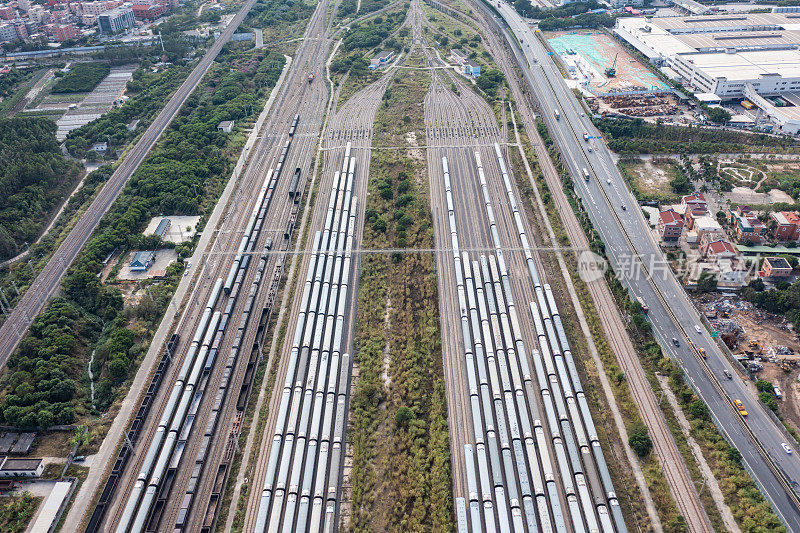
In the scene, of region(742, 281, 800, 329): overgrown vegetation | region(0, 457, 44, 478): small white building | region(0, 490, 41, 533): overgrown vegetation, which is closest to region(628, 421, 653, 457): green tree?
region(742, 281, 800, 329): overgrown vegetation

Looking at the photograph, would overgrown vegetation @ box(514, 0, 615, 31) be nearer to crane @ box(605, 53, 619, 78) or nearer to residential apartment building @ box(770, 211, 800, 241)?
crane @ box(605, 53, 619, 78)

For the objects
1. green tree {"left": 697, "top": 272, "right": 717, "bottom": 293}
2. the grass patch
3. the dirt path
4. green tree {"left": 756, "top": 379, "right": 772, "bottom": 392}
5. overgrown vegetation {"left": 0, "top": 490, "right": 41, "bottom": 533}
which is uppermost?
the grass patch

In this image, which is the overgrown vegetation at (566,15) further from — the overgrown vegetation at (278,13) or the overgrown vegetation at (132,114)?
the overgrown vegetation at (132,114)

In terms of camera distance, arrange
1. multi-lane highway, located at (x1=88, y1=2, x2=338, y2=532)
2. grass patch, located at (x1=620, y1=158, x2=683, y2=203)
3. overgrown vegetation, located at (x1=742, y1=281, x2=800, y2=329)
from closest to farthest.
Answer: multi-lane highway, located at (x1=88, y1=2, x2=338, y2=532)
overgrown vegetation, located at (x1=742, y1=281, x2=800, y2=329)
grass patch, located at (x1=620, y1=158, x2=683, y2=203)

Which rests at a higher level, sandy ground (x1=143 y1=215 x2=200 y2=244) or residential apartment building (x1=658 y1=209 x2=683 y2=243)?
residential apartment building (x1=658 y1=209 x2=683 y2=243)

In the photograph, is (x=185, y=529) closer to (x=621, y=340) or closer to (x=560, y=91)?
(x=621, y=340)

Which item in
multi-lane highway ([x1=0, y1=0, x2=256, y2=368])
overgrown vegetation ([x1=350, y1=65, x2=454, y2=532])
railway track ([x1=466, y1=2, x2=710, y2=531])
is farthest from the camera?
multi-lane highway ([x1=0, y1=0, x2=256, y2=368])

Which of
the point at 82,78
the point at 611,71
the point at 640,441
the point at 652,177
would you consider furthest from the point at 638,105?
the point at 82,78

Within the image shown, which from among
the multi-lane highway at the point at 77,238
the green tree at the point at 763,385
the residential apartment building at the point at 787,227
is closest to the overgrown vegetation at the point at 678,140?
the residential apartment building at the point at 787,227
